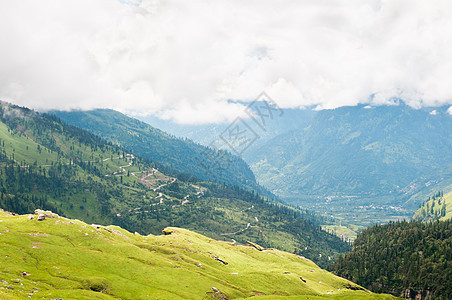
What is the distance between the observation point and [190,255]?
148 m

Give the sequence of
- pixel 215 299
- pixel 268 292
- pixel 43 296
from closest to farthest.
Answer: pixel 43 296
pixel 215 299
pixel 268 292

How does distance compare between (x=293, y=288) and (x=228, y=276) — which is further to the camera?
(x=293, y=288)

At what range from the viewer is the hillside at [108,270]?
84.6m

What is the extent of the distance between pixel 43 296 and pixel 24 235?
154 feet

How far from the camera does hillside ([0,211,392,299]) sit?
84562 millimetres

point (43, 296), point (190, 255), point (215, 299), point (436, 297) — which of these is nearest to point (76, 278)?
point (43, 296)

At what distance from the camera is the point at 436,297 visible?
199m

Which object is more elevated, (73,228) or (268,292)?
(73,228)

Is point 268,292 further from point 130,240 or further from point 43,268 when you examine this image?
point 43,268

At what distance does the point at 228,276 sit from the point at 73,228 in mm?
65525

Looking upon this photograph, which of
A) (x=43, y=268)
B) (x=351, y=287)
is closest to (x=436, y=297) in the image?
(x=351, y=287)

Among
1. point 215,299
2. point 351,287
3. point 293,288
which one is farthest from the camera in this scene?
point 351,287

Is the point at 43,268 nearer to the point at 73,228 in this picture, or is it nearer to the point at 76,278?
the point at 76,278

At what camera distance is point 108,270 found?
335ft
